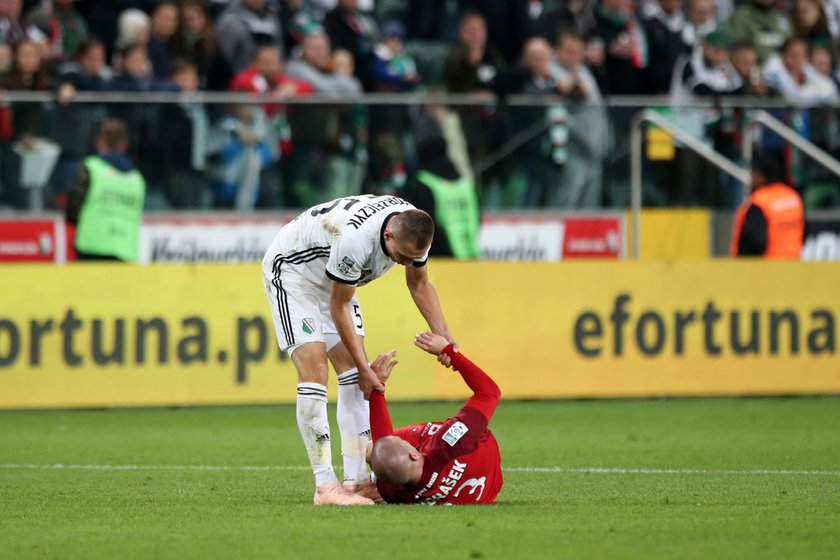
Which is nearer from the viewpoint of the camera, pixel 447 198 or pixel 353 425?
pixel 353 425

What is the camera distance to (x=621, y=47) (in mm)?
20906

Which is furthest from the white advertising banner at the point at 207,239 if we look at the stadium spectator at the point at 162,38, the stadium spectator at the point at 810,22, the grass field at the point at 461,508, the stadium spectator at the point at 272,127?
the stadium spectator at the point at 810,22

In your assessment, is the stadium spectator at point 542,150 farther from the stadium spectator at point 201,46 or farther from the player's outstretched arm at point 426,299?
the player's outstretched arm at point 426,299

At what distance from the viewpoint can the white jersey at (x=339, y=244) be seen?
896cm

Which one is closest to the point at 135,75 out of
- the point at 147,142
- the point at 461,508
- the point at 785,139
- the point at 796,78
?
the point at 147,142

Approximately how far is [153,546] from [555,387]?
9311 millimetres

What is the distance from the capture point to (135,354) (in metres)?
15.6

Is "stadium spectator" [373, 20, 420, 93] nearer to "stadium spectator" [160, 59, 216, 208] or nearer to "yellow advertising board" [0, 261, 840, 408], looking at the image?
"stadium spectator" [160, 59, 216, 208]

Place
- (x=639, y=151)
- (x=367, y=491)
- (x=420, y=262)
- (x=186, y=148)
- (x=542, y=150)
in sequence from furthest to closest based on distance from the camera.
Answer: (x=639, y=151) < (x=542, y=150) < (x=186, y=148) < (x=367, y=491) < (x=420, y=262)

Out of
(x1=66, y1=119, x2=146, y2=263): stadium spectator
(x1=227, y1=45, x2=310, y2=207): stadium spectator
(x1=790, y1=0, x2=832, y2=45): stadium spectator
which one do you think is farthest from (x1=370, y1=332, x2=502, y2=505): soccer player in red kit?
(x1=790, y1=0, x2=832, y2=45): stadium spectator

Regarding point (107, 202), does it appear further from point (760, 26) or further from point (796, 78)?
point (760, 26)

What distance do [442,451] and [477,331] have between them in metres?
7.55

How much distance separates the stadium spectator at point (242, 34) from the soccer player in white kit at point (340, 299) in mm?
9873

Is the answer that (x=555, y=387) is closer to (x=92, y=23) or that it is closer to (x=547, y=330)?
(x=547, y=330)
